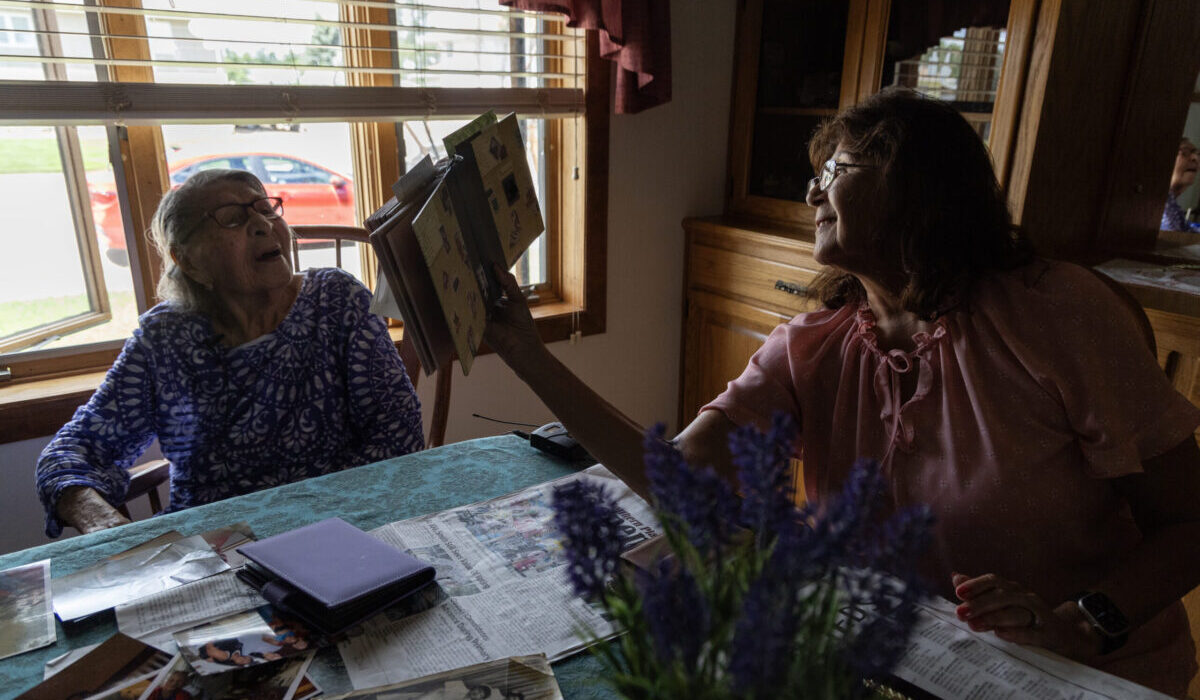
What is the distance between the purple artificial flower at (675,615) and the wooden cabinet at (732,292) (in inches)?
75.4

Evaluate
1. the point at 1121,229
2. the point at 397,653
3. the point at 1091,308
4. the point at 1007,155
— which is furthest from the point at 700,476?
the point at 1121,229

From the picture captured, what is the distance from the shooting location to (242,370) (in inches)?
57.8

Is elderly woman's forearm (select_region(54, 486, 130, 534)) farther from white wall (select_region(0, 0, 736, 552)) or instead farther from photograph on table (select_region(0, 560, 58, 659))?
white wall (select_region(0, 0, 736, 552))

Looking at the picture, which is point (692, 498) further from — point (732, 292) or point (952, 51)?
point (732, 292)

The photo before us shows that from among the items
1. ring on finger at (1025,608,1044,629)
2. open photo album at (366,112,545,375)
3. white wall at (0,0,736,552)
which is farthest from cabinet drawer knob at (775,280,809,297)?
ring on finger at (1025,608,1044,629)

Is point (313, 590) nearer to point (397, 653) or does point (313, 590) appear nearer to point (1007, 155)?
point (397, 653)

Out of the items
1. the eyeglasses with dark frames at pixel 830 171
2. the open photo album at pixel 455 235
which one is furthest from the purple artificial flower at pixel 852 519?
the eyeglasses with dark frames at pixel 830 171

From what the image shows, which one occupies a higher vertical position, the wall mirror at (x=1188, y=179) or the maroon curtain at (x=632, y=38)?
the maroon curtain at (x=632, y=38)

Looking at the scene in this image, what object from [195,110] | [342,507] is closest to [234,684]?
[342,507]

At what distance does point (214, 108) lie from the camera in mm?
1844

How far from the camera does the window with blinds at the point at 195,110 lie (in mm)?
1728

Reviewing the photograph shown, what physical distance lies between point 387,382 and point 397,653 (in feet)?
2.63

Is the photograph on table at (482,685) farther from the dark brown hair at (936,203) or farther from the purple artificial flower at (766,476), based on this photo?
the dark brown hair at (936,203)

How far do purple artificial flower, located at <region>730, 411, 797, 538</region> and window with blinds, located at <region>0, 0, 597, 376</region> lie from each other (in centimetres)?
174
